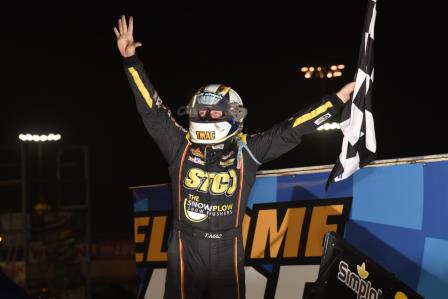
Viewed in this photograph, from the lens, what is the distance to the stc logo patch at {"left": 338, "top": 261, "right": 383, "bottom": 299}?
11.6 ft

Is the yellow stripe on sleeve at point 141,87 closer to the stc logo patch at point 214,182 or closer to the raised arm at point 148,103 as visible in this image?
the raised arm at point 148,103

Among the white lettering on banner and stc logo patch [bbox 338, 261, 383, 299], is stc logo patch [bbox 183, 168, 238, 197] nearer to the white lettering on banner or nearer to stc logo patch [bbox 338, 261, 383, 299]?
the white lettering on banner

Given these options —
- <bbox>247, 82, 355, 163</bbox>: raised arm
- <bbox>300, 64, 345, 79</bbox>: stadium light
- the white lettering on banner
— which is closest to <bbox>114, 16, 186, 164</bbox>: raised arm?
<bbox>247, 82, 355, 163</bbox>: raised arm

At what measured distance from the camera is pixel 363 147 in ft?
16.2

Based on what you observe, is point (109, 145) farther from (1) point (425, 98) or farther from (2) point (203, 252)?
(2) point (203, 252)

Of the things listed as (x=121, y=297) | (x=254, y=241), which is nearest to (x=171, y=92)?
(x=121, y=297)

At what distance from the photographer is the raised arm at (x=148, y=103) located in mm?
4875

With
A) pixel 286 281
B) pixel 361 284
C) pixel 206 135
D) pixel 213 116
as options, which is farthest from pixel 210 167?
pixel 361 284

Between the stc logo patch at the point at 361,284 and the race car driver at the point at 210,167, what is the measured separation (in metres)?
1.42

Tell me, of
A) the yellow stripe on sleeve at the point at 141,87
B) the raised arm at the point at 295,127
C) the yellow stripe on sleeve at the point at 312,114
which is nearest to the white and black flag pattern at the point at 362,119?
the raised arm at the point at 295,127

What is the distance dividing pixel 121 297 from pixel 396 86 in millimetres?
22182

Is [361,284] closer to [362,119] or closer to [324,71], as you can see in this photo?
[362,119]

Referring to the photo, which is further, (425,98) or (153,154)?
(153,154)

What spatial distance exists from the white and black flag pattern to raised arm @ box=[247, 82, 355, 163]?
4.0 inches
